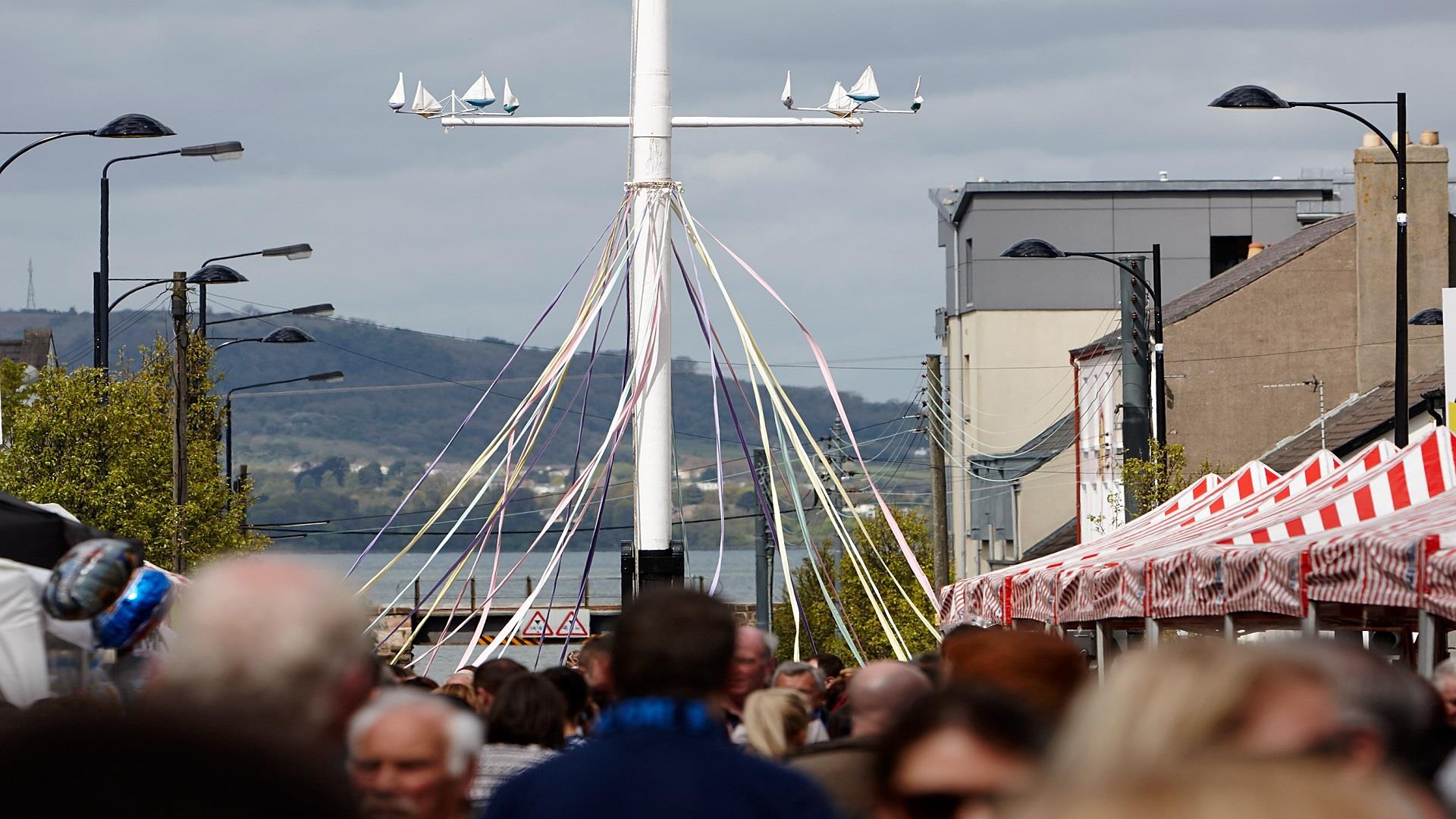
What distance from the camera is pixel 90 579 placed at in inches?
300

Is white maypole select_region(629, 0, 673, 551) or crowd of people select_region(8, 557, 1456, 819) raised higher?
→ white maypole select_region(629, 0, 673, 551)

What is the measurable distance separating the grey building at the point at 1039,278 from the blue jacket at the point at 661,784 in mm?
46779

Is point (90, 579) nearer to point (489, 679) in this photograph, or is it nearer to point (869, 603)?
point (489, 679)

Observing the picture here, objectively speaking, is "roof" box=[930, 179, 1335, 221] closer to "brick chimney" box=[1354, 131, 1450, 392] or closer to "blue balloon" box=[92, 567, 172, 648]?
"brick chimney" box=[1354, 131, 1450, 392]

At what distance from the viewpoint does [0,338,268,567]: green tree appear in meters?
24.6

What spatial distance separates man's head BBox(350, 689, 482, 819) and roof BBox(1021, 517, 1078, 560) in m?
37.3

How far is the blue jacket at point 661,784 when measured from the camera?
3246 mm

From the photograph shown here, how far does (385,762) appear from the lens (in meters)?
3.42

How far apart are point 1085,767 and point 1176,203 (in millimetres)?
54883

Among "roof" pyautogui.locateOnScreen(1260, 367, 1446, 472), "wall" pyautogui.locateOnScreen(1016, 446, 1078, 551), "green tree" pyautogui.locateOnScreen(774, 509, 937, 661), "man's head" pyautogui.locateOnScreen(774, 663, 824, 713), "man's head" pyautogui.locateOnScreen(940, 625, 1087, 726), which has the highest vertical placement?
"roof" pyautogui.locateOnScreen(1260, 367, 1446, 472)

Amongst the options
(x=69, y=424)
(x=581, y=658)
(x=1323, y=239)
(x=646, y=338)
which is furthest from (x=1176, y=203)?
(x=581, y=658)

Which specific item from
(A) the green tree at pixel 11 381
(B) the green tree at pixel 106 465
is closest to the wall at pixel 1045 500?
(A) the green tree at pixel 11 381

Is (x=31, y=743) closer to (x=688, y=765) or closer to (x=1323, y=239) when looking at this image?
A: (x=688, y=765)

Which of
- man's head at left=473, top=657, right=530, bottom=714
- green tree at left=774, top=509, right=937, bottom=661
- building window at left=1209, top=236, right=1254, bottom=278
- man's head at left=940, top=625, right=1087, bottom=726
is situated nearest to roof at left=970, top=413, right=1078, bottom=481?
green tree at left=774, top=509, right=937, bottom=661
